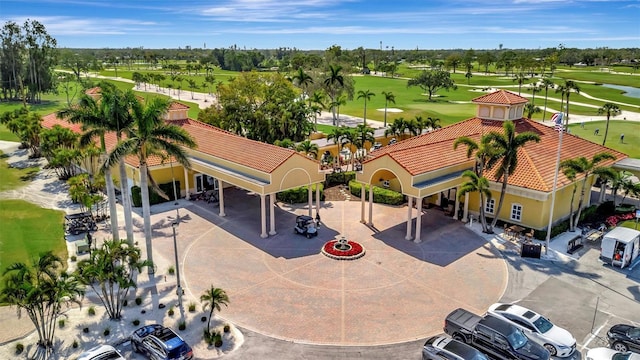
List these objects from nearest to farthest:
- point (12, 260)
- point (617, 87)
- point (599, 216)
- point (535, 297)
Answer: point (535, 297), point (12, 260), point (599, 216), point (617, 87)

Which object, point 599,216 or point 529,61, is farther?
point 529,61

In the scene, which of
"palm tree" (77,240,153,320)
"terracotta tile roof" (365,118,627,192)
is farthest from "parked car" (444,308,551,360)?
"palm tree" (77,240,153,320)

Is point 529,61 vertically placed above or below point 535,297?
above

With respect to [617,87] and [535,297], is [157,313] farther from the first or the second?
[617,87]

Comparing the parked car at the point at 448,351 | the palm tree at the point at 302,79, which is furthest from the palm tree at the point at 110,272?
the palm tree at the point at 302,79

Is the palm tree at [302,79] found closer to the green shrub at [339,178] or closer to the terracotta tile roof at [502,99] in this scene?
the green shrub at [339,178]

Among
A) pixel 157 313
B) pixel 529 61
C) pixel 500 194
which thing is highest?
pixel 529 61

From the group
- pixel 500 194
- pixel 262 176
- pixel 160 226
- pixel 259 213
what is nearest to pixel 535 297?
pixel 500 194
